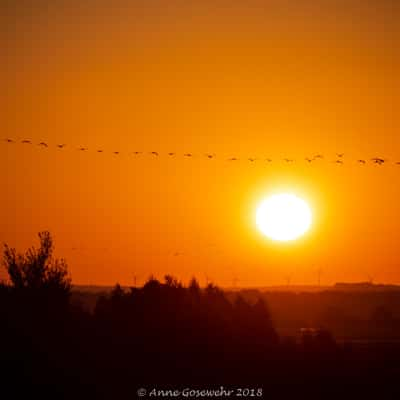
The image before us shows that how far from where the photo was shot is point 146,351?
149 feet

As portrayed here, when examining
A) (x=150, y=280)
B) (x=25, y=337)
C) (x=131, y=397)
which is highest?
(x=150, y=280)

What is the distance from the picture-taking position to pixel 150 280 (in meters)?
59.0

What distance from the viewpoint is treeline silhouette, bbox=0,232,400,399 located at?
131 feet

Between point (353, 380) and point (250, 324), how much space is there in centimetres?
1544

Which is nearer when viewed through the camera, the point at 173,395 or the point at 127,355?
the point at 173,395

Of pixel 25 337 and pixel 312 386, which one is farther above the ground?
pixel 25 337

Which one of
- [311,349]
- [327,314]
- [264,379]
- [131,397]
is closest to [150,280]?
[311,349]

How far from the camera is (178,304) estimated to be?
55062 mm

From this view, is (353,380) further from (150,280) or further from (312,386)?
(150,280)

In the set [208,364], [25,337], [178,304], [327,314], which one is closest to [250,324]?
[178,304]

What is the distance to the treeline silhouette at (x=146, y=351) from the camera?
4003 centimetres

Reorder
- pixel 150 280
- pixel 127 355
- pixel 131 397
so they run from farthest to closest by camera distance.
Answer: pixel 150 280, pixel 127 355, pixel 131 397

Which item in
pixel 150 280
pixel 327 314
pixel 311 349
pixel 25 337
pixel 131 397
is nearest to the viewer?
pixel 131 397

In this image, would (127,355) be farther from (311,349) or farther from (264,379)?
(311,349)
